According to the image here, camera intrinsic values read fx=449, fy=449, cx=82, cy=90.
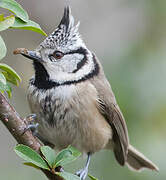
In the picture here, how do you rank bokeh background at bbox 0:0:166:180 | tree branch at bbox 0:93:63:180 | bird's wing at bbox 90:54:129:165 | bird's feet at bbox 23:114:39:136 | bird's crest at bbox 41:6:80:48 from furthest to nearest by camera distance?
1. bokeh background at bbox 0:0:166:180
2. bird's wing at bbox 90:54:129:165
3. bird's crest at bbox 41:6:80:48
4. bird's feet at bbox 23:114:39:136
5. tree branch at bbox 0:93:63:180

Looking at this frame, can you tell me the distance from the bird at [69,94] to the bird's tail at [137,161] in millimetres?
998

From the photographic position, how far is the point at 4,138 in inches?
269

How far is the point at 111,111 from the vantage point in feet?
15.0

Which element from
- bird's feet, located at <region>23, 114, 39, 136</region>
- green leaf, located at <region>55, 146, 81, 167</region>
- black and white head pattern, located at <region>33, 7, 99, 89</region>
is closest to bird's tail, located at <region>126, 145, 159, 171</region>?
black and white head pattern, located at <region>33, 7, 99, 89</region>

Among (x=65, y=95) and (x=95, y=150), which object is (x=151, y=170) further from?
(x=65, y=95)

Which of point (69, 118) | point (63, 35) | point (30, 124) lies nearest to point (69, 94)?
point (69, 118)

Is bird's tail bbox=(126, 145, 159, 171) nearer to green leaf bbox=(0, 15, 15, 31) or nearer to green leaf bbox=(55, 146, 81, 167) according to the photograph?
green leaf bbox=(55, 146, 81, 167)

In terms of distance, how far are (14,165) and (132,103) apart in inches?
73.8

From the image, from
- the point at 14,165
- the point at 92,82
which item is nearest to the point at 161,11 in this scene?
the point at 92,82

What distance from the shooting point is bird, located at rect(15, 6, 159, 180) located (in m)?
4.07

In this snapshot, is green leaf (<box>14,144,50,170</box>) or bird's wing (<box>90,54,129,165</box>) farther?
bird's wing (<box>90,54,129,165</box>)

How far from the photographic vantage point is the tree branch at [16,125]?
257cm

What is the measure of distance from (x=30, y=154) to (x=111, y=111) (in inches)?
85.2

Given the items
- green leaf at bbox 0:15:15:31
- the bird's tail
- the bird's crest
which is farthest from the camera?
the bird's tail
